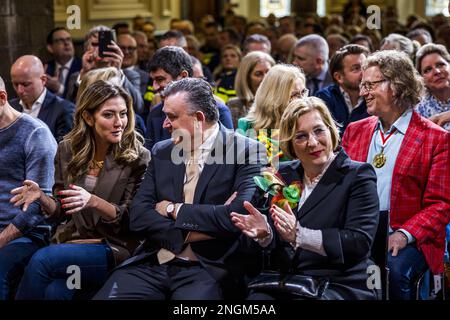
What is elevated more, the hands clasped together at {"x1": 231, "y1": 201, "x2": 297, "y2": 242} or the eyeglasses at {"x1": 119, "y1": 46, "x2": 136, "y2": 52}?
the eyeglasses at {"x1": 119, "y1": 46, "x2": 136, "y2": 52}

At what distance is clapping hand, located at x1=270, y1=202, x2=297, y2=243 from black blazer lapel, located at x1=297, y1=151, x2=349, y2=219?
116 mm

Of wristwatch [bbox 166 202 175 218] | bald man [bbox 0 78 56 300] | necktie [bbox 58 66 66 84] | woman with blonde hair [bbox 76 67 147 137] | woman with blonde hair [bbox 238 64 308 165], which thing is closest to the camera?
wristwatch [bbox 166 202 175 218]

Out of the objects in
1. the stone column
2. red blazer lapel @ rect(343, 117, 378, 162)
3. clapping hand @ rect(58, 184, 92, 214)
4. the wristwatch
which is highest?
the stone column

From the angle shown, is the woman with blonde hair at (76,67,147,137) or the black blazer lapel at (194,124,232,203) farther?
the woman with blonde hair at (76,67,147,137)

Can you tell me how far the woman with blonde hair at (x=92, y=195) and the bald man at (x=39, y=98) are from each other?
1.52m

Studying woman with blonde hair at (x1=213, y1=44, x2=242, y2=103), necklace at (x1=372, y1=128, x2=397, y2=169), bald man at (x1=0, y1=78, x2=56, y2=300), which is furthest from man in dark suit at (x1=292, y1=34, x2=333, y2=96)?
bald man at (x1=0, y1=78, x2=56, y2=300)

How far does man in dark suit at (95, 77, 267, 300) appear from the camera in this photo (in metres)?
3.75

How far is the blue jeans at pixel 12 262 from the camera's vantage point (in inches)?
165

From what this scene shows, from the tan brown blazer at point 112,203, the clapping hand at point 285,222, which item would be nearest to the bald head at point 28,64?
the tan brown blazer at point 112,203

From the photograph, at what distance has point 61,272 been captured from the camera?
13.3 ft

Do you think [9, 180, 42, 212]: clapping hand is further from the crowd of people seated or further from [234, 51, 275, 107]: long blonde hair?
[234, 51, 275, 107]: long blonde hair

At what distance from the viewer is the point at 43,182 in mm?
4418

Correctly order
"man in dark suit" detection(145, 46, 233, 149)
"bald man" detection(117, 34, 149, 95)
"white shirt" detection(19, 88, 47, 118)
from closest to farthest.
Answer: "man in dark suit" detection(145, 46, 233, 149), "white shirt" detection(19, 88, 47, 118), "bald man" detection(117, 34, 149, 95)

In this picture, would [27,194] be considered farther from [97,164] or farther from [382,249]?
[382,249]
